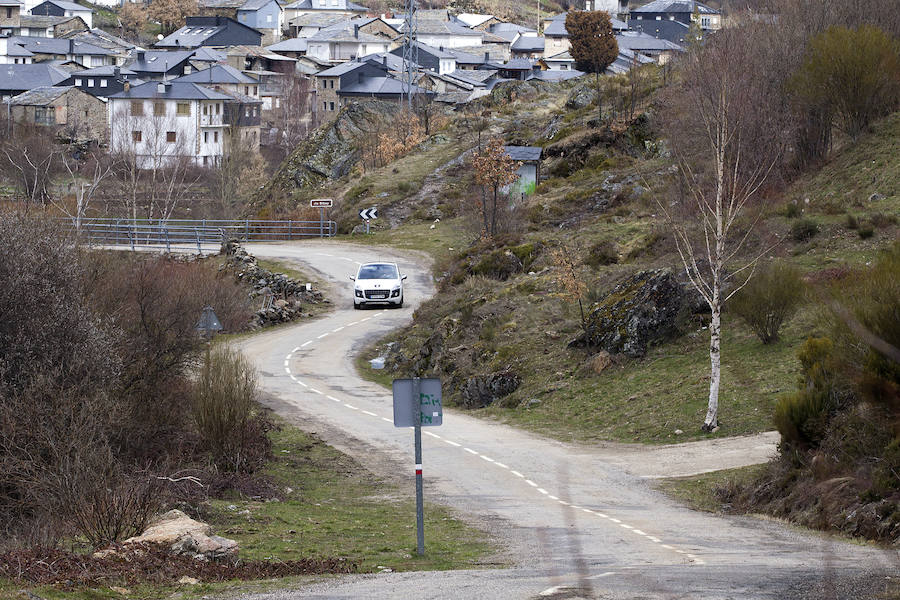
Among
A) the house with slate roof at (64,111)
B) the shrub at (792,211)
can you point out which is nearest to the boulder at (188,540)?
the shrub at (792,211)

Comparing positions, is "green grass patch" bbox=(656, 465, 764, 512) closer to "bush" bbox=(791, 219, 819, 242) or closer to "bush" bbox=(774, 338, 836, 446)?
"bush" bbox=(774, 338, 836, 446)

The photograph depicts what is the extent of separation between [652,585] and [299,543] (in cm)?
505

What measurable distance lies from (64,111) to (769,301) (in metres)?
91.8

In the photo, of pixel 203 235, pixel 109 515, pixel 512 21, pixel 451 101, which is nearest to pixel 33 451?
pixel 109 515

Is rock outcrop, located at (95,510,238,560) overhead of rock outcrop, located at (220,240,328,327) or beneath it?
beneath

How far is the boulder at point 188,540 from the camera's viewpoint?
38.7ft

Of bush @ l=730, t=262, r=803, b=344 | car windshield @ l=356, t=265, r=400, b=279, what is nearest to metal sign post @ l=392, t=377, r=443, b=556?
bush @ l=730, t=262, r=803, b=344

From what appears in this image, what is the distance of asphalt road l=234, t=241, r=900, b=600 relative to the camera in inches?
397

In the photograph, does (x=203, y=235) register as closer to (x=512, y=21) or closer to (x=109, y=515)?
(x=109, y=515)

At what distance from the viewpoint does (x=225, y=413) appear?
19.0 metres

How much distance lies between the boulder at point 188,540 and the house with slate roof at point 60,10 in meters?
151

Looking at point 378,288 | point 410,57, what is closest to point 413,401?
point 378,288

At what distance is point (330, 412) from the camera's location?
80.6ft

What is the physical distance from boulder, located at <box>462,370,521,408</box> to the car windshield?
1203cm
